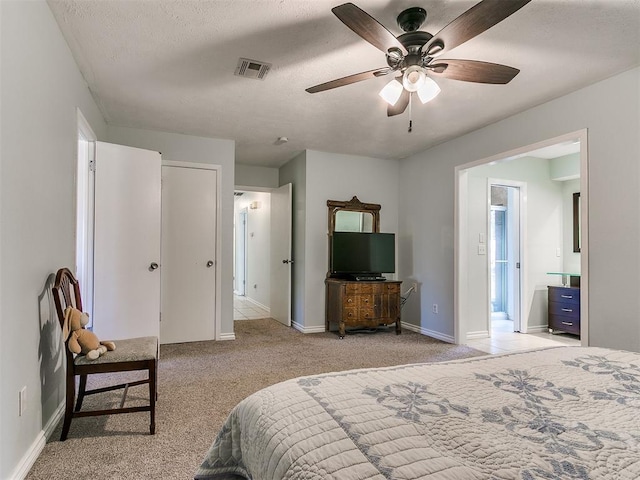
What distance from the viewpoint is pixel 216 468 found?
1.30 meters

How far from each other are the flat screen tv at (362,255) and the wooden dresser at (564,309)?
2169 mm

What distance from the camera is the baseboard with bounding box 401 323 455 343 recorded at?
435 centimetres

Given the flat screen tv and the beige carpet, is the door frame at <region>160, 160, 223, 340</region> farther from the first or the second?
the flat screen tv

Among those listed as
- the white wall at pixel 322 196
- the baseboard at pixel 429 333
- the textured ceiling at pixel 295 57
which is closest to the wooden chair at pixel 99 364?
the textured ceiling at pixel 295 57

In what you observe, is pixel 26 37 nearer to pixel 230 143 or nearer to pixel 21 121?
pixel 21 121

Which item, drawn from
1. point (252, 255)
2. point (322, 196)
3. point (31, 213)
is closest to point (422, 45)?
point (31, 213)

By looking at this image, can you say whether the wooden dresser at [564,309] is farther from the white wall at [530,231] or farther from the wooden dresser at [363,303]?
the wooden dresser at [363,303]

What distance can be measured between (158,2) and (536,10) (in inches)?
80.3

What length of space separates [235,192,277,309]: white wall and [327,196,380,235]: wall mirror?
6.22ft

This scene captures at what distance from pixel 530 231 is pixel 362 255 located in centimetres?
240

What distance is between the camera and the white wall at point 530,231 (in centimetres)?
468

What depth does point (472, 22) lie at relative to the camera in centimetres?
168

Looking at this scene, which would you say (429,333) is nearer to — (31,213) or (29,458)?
(29,458)

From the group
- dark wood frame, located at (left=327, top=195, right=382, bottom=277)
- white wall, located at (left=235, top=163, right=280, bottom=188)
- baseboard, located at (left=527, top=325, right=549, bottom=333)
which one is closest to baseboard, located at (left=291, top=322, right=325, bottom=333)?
dark wood frame, located at (left=327, top=195, right=382, bottom=277)
